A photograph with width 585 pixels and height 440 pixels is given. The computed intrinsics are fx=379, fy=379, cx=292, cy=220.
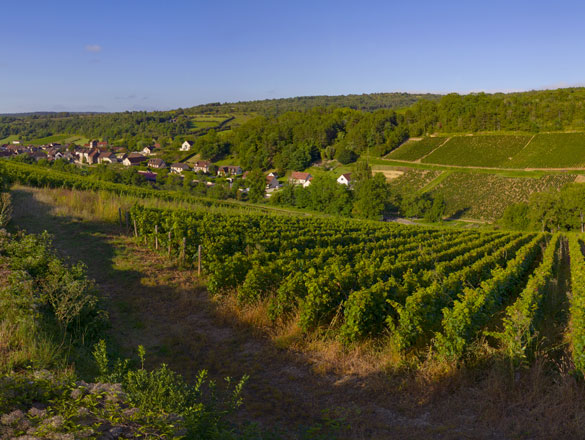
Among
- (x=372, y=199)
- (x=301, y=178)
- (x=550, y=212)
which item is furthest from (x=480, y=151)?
(x=301, y=178)

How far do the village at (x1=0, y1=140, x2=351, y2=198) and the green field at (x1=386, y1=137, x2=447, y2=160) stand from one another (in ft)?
56.3

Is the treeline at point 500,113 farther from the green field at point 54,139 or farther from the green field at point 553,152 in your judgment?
the green field at point 54,139

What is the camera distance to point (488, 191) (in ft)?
235

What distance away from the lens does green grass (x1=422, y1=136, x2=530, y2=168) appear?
272 feet

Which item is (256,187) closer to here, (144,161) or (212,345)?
(144,161)

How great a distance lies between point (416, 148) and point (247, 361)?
329ft

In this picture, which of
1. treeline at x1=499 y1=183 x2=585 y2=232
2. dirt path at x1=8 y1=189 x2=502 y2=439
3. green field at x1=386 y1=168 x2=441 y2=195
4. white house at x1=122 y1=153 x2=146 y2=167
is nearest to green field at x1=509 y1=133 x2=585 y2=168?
green field at x1=386 y1=168 x2=441 y2=195

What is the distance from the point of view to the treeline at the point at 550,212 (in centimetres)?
5588

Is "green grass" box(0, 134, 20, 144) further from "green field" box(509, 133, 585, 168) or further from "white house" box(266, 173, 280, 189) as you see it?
"green field" box(509, 133, 585, 168)

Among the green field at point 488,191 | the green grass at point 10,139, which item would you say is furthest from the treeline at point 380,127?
the green grass at point 10,139

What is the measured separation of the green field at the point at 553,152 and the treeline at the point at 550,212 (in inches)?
770

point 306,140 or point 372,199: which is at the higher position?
point 306,140

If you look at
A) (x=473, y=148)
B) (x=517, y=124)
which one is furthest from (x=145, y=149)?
(x=517, y=124)

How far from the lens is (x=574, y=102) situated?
331 ft
